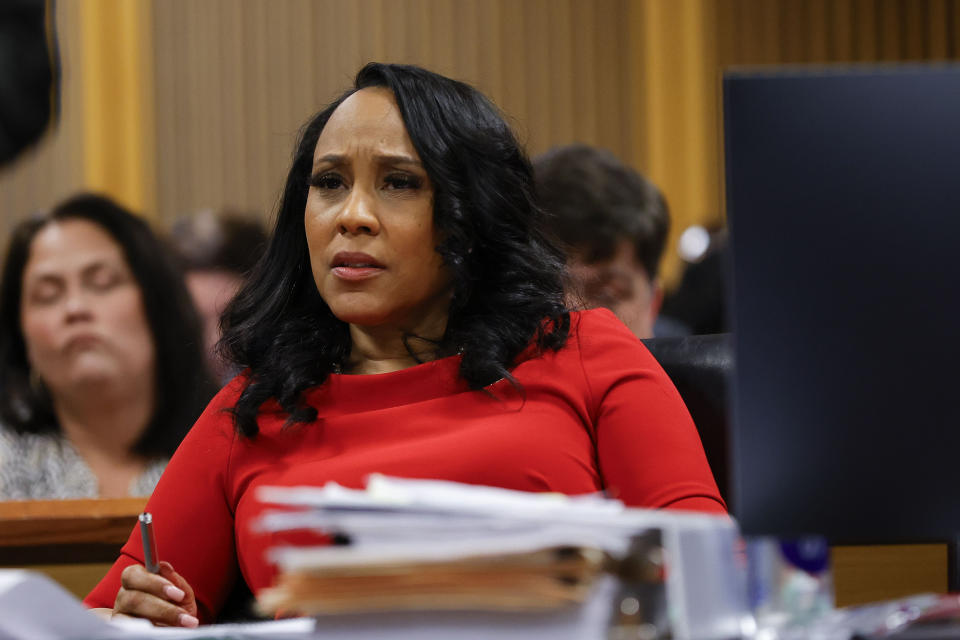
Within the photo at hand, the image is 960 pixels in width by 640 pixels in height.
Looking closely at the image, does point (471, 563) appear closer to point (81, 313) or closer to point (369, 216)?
point (369, 216)

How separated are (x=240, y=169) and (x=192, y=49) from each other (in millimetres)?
451

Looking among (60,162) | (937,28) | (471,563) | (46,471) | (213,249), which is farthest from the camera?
(937,28)

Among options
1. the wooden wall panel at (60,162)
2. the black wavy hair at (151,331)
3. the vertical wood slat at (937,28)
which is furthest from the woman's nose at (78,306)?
the vertical wood slat at (937,28)

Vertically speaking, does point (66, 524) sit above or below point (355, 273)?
below

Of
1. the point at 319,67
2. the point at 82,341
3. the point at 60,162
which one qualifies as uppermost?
the point at 319,67

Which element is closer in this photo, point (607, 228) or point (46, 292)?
point (607, 228)

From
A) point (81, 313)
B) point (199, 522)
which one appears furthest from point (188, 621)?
point (81, 313)

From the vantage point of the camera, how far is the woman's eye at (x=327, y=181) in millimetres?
1552

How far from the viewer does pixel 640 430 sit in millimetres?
1420

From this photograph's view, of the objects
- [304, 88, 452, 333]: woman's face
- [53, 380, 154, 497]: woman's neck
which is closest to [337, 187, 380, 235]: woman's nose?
[304, 88, 452, 333]: woman's face

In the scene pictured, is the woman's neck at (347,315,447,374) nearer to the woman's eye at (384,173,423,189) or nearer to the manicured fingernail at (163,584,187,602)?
the woman's eye at (384,173,423,189)

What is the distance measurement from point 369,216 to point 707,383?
46cm

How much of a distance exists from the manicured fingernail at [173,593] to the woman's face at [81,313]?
1.49 metres

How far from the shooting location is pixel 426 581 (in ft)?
2.48
